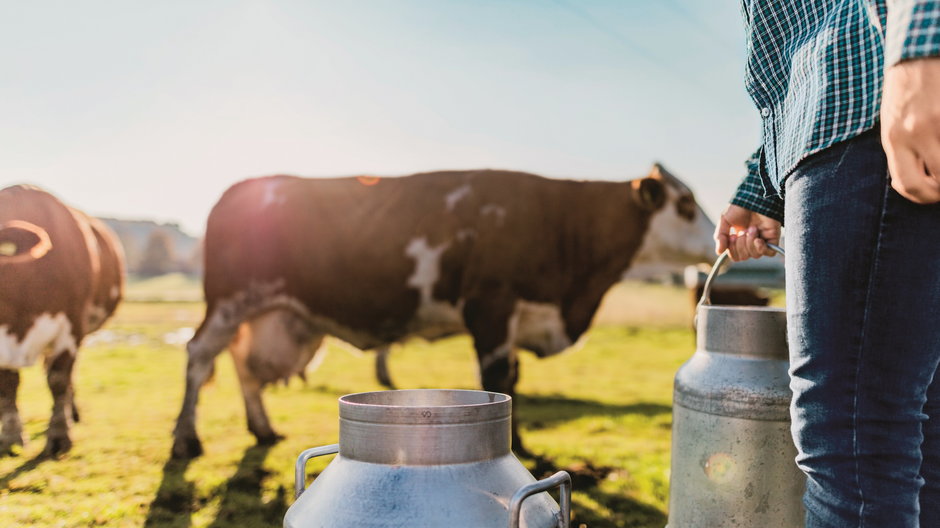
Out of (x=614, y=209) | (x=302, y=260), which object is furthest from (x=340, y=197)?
(x=614, y=209)

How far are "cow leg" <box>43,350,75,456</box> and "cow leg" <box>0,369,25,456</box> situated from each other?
0.50ft

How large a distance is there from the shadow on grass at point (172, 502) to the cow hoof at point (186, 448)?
0.24 m

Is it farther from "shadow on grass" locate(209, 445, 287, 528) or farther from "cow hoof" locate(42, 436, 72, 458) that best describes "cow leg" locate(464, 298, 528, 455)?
"cow hoof" locate(42, 436, 72, 458)

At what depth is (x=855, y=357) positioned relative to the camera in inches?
39.6

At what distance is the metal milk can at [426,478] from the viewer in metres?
0.99

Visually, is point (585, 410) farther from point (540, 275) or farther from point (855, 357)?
point (855, 357)

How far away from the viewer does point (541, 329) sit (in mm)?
4445

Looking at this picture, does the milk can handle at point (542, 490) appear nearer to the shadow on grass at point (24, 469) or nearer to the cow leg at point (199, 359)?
the shadow on grass at point (24, 469)

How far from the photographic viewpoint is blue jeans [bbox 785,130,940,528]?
3.18 feet

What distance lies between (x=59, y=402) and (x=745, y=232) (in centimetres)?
367

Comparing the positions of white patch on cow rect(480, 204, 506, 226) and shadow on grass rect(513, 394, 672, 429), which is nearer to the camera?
white patch on cow rect(480, 204, 506, 226)

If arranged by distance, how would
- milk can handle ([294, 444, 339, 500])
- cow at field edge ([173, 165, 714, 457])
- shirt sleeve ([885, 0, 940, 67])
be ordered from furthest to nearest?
1. cow at field edge ([173, 165, 714, 457])
2. milk can handle ([294, 444, 339, 500])
3. shirt sleeve ([885, 0, 940, 67])

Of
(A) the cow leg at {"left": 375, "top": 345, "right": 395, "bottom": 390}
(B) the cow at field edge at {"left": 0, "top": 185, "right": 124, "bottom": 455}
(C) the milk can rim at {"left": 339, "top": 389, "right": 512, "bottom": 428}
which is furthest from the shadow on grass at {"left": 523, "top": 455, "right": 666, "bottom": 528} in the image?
(A) the cow leg at {"left": 375, "top": 345, "right": 395, "bottom": 390}

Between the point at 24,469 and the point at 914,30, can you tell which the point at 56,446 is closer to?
the point at 24,469
